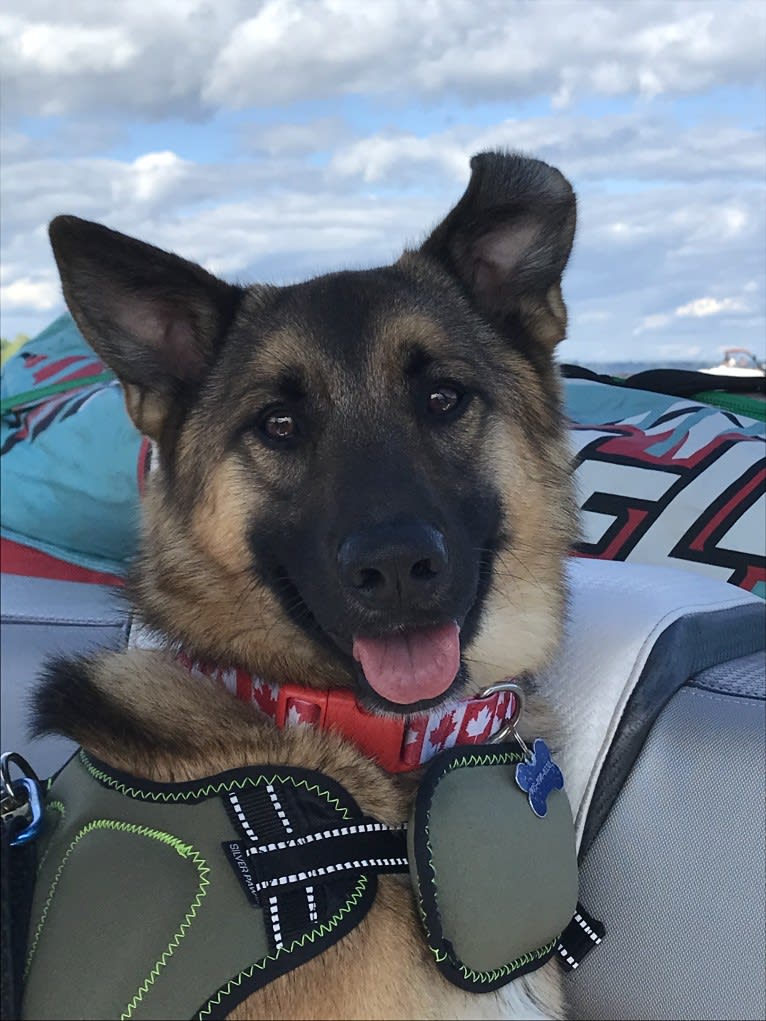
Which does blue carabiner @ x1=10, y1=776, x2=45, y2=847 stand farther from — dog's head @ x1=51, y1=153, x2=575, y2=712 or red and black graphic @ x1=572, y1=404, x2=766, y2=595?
red and black graphic @ x1=572, y1=404, x2=766, y2=595

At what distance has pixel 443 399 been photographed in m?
2.09

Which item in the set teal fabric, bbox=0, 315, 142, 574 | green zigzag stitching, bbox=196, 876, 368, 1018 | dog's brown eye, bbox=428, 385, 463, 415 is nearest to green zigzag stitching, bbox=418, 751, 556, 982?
green zigzag stitching, bbox=196, 876, 368, 1018

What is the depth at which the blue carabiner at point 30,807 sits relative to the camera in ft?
5.44

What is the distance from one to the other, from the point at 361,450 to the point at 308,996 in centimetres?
94

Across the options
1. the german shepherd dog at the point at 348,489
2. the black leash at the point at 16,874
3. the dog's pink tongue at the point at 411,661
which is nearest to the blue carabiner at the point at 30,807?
the black leash at the point at 16,874

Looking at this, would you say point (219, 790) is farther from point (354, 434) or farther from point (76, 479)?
point (76, 479)

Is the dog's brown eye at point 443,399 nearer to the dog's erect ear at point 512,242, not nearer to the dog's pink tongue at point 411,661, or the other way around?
the dog's erect ear at point 512,242

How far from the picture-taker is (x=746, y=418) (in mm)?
3279

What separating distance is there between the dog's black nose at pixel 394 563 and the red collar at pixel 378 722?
24 centimetres

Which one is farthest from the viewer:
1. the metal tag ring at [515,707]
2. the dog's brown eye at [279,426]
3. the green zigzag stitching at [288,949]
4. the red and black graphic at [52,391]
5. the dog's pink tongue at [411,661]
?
the red and black graphic at [52,391]

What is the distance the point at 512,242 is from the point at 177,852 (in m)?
1.46

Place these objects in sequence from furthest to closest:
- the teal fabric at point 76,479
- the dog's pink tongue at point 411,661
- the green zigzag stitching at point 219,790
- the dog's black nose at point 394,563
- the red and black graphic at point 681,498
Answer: the teal fabric at point 76,479
the red and black graphic at point 681,498
the dog's pink tongue at point 411,661
the dog's black nose at point 394,563
the green zigzag stitching at point 219,790

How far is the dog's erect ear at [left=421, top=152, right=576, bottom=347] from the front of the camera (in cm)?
213

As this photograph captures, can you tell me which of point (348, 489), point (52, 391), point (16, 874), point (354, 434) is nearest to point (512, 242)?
point (354, 434)
